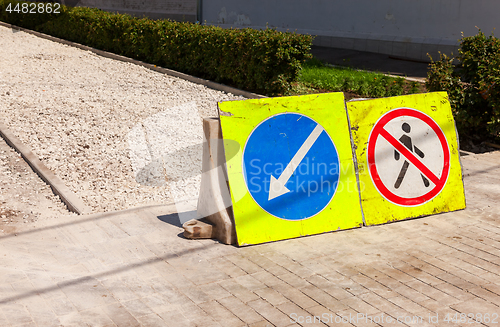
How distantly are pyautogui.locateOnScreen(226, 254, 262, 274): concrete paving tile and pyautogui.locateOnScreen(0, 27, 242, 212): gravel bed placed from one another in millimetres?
1268

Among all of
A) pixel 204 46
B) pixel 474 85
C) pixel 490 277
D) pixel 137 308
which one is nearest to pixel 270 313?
pixel 137 308

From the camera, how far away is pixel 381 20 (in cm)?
1584

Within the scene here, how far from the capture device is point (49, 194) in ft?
20.1

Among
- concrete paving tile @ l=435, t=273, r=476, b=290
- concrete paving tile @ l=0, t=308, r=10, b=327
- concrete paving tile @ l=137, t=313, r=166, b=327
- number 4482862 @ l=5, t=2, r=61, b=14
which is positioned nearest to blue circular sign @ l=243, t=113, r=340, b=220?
concrete paving tile @ l=435, t=273, r=476, b=290

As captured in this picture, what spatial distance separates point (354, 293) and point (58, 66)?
12219 millimetres

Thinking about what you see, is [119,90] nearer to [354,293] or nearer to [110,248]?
[110,248]

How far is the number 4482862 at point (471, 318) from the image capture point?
348cm

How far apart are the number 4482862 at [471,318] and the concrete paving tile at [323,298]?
2.49 feet

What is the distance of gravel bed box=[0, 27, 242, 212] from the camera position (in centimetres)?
638

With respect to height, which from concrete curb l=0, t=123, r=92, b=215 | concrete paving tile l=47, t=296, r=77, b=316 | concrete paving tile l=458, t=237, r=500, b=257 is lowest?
concrete paving tile l=47, t=296, r=77, b=316

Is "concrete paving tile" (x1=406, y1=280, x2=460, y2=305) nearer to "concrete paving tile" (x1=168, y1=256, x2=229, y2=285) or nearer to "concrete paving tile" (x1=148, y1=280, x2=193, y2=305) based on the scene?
"concrete paving tile" (x1=168, y1=256, x2=229, y2=285)

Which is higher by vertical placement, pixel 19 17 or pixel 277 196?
pixel 19 17

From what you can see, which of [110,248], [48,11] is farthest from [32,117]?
[48,11]

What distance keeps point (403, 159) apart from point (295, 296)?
2213mm
